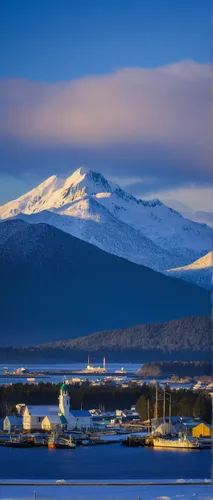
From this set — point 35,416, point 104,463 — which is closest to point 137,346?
point 35,416

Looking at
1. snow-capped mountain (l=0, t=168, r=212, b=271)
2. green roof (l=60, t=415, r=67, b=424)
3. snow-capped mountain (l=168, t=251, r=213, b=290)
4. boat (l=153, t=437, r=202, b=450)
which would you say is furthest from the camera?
snow-capped mountain (l=168, t=251, r=213, b=290)

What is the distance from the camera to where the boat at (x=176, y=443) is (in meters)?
13.4

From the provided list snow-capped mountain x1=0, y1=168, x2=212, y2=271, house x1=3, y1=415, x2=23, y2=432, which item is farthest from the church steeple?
snow-capped mountain x1=0, y1=168, x2=212, y2=271

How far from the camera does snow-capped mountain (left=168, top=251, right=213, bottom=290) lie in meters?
21.7

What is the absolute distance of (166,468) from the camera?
11508 mm

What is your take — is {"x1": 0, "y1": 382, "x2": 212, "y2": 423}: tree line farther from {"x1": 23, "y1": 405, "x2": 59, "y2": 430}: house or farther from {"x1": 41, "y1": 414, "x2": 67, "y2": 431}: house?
{"x1": 41, "y1": 414, "x2": 67, "y2": 431}: house

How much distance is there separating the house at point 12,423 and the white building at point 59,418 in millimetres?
87

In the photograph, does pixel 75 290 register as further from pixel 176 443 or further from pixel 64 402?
pixel 176 443

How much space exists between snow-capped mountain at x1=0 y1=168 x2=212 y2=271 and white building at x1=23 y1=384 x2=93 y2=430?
3660mm

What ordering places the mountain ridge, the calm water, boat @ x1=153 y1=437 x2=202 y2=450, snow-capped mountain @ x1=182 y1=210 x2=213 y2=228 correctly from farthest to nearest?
1. the mountain ridge
2. snow-capped mountain @ x1=182 y1=210 x2=213 y2=228
3. boat @ x1=153 y1=437 x2=202 y2=450
4. the calm water

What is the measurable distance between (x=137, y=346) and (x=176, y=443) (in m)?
8.12

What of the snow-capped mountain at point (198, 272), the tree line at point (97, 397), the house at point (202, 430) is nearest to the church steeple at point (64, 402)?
the tree line at point (97, 397)

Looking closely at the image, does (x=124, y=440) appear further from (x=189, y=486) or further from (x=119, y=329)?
(x=119, y=329)

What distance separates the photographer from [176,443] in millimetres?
13555
